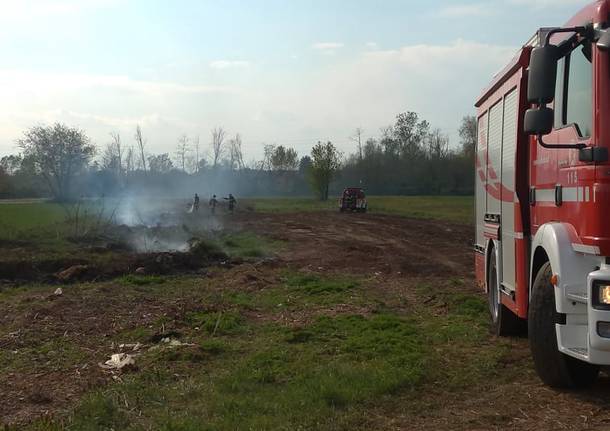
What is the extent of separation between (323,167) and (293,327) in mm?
69583

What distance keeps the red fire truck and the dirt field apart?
588 millimetres

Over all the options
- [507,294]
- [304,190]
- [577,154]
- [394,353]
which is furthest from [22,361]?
[304,190]

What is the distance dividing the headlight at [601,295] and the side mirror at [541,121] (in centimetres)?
127

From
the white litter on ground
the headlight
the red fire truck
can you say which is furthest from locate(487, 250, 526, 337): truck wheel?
the white litter on ground

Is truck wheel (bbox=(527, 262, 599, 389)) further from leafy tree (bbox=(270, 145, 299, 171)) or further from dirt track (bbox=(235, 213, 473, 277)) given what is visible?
leafy tree (bbox=(270, 145, 299, 171))

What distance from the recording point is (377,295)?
12.5m

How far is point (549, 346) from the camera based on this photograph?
18.9ft

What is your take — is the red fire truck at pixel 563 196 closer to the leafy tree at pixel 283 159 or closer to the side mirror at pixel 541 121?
the side mirror at pixel 541 121

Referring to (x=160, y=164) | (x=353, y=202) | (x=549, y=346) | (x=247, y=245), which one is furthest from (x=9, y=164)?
(x=549, y=346)

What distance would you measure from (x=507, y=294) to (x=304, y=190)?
320ft

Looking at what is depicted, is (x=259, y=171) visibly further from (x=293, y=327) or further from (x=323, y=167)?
(x=293, y=327)

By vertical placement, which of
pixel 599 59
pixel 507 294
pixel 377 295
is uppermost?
pixel 599 59

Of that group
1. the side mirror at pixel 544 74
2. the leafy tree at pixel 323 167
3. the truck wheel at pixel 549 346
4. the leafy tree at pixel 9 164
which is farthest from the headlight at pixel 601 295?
the leafy tree at pixel 9 164

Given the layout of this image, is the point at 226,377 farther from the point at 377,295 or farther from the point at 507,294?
the point at 377,295
